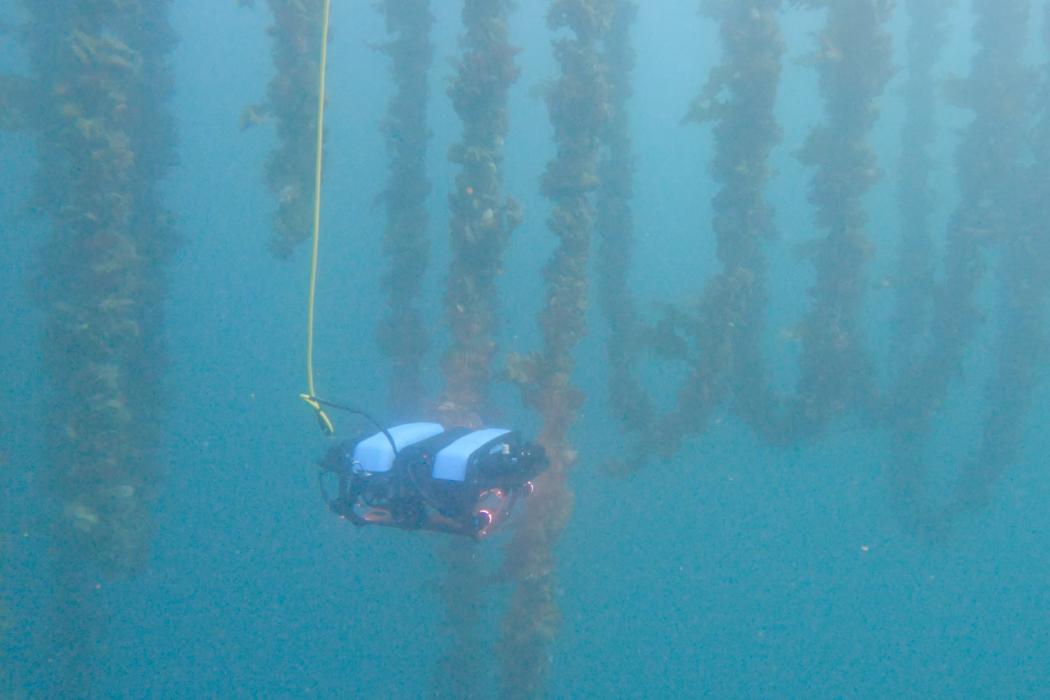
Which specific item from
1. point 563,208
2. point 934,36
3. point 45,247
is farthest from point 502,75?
point 934,36

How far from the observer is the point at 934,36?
9.73 metres

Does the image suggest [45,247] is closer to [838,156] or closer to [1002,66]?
[838,156]

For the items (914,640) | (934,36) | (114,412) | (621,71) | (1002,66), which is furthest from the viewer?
(914,640)

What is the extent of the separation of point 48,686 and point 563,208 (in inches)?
331

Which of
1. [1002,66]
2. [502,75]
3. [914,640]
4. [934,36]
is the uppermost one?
[934,36]

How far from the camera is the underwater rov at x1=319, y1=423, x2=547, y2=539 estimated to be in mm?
3693

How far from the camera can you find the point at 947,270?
8.13 meters

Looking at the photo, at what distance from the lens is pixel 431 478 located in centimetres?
374

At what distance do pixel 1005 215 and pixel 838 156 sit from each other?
2710 millimetres

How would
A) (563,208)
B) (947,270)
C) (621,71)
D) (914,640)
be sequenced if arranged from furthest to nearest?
(914,640) → (621,71) → (947,270) → (563,208)

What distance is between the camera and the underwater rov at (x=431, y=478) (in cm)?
369

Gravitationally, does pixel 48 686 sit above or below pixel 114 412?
below

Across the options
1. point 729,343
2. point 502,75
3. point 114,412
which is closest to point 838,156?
point 729,343

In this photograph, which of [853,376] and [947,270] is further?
[947,270]
